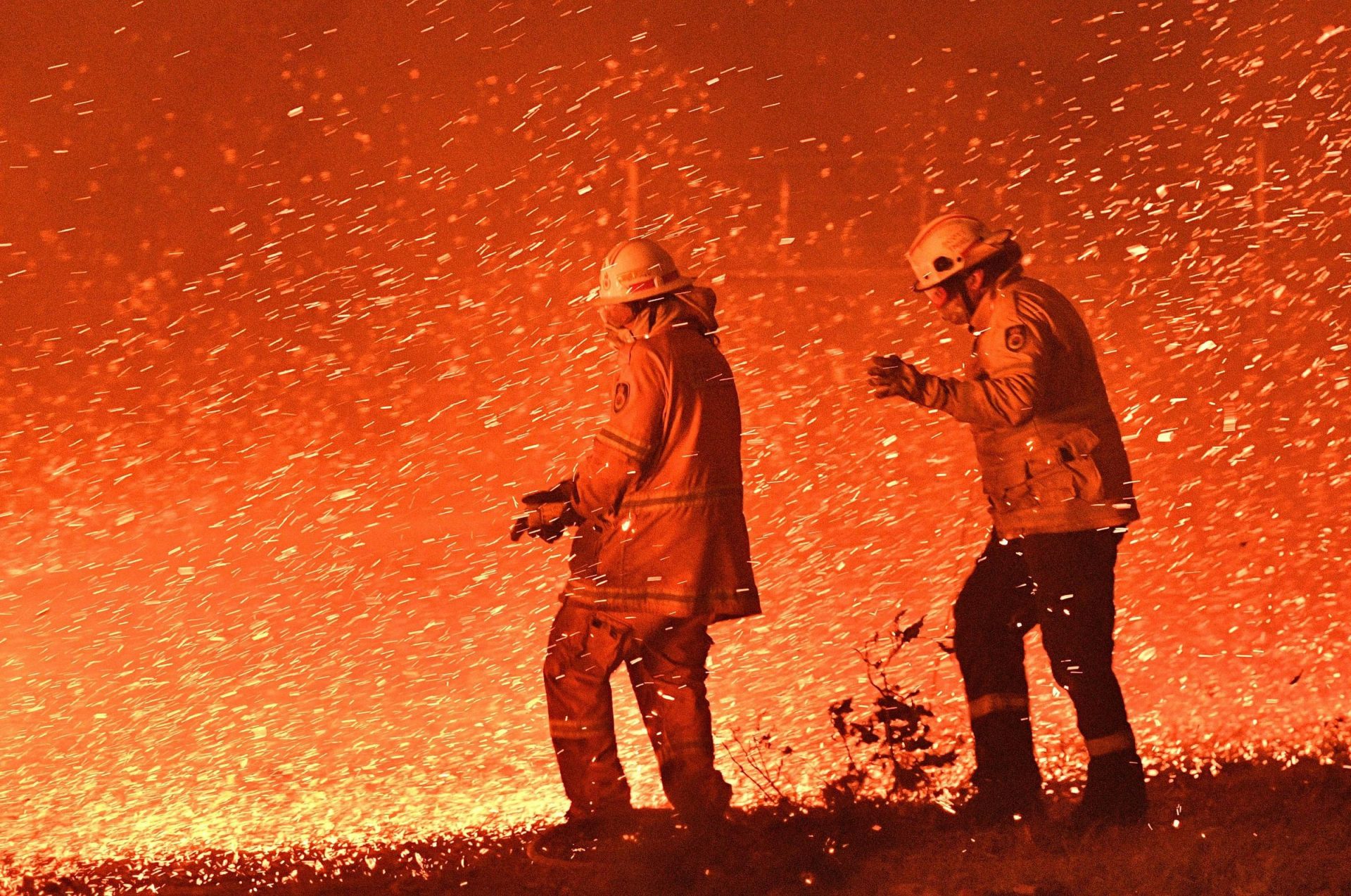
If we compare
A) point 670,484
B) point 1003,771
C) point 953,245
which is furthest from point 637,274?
point 1003,771

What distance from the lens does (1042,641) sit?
13.1 ft

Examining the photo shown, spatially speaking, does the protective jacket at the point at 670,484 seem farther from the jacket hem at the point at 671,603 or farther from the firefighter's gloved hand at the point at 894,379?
the firefighter's gloved hand at the point at 894,379

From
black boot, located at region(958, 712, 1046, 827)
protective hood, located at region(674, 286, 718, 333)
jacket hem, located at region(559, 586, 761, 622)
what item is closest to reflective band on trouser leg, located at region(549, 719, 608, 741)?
jacket hem, located at region(559, 586, 761, 622)

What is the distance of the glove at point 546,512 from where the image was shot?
407cm

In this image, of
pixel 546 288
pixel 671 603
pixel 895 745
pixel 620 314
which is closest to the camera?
pixel 671 603

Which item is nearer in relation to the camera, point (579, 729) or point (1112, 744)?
point (1112, 744)

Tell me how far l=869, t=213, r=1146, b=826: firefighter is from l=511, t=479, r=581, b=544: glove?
91 centimetres

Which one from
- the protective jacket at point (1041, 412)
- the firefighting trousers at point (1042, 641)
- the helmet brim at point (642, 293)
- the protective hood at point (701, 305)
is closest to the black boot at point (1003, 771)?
the firefighting trousers at point (1042, 641)

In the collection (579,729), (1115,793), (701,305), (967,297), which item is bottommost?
(1115,793)

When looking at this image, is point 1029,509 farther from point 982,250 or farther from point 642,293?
point 642,293

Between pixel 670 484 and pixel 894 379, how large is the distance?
0.65 meters

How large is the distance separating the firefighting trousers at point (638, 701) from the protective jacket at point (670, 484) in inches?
3.2

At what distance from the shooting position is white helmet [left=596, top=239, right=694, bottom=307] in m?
4.00

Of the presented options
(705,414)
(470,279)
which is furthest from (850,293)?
(705,414)
